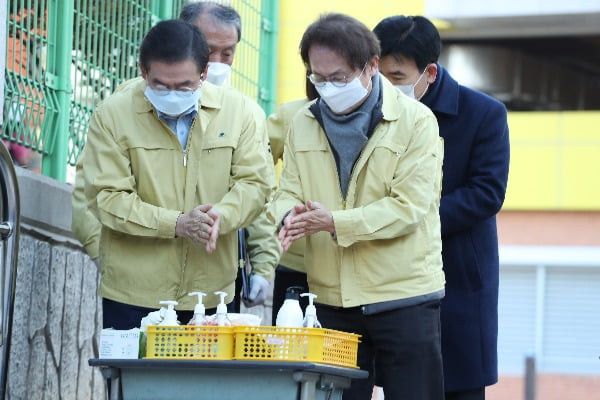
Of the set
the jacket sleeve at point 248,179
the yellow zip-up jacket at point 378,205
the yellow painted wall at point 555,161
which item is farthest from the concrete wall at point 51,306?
the yellow painted wall at point 555,161

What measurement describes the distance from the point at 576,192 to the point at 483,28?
7.26 ft

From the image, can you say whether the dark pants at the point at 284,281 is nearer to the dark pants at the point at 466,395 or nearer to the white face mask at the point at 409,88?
the dark pants at the point at 466,395

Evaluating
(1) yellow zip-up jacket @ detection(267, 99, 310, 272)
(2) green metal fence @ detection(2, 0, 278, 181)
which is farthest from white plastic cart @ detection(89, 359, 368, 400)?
(2) green metal fence @ detection(2, 0, 278, 181)

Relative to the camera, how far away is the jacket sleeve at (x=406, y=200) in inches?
195

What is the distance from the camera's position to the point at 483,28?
17.2 meters

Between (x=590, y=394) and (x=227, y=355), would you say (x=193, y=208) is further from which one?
(x=590, y=394)

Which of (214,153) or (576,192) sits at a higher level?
(576,192)

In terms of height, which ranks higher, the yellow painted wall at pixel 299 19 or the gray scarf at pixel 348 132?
the yellow painted wall at pixel 299 19

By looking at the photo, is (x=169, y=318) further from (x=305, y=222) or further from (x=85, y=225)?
(x=85, y=225)

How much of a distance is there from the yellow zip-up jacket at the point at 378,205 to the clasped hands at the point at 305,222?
1.7 inches

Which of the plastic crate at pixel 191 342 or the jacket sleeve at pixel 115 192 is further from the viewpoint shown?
the jacket sleeve at pixel 115 192

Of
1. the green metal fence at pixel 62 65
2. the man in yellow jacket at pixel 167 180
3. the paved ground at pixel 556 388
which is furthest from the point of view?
the paved ground at pixel 556 388

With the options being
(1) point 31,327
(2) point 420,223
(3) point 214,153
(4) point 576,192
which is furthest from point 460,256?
(4) point 576,192


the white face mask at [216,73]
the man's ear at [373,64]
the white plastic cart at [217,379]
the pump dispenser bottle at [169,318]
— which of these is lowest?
the white plastic cart at [217,379]
